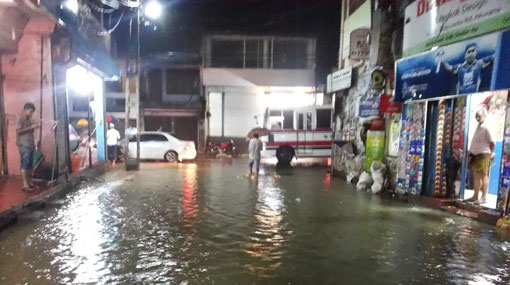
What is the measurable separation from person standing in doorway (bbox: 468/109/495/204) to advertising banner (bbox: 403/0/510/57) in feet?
5.95

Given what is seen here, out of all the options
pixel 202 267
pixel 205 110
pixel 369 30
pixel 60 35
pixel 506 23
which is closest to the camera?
Result: pixel 202 267

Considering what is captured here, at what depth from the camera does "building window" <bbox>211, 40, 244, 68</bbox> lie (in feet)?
77.9

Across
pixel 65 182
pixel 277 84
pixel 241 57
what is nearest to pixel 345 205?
pixel 65 182

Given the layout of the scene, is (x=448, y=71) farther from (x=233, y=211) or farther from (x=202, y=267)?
(x=202, y=267)

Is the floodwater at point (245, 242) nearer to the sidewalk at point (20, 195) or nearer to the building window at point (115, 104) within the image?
the sidewalk at point (20, 195)

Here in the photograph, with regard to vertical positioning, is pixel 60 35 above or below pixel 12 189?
above

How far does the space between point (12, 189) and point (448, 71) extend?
1059 cm

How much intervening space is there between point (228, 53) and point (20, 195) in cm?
1833

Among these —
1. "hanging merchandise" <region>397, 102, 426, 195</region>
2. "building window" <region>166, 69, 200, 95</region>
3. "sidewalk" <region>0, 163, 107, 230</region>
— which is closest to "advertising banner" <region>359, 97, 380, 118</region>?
"hanging merchandise" <region>397, 102, 426, 195</region>

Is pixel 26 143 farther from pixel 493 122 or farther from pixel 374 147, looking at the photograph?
pixel 493 122

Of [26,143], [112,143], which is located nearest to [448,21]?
[26,143]

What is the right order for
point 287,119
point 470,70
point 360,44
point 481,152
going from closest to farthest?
1. point 470,70
2. point 481,152
3. point 360,44
4. point 287,119

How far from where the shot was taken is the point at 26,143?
7875 millimetres

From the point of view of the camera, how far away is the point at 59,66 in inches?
370
